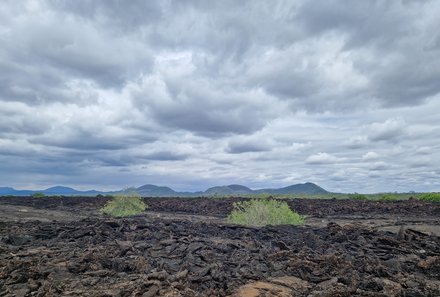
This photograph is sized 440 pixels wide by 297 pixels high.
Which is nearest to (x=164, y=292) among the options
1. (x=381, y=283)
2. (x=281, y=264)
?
(x=281, y=264)

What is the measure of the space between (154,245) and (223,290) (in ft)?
16.0

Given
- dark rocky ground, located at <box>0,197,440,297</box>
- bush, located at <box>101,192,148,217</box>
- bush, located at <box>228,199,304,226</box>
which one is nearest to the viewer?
dark rocky ground, located at <box>0,197,440,297</box>

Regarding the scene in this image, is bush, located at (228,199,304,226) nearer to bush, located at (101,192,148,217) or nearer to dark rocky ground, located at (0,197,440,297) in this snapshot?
dark rocky ground, located at (0,197,440,297)

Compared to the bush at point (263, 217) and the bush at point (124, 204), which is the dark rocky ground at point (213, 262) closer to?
the bush at point (263, 217)

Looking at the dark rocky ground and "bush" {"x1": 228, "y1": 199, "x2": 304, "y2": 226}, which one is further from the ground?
"bush" {"x1": 228, "y1": 199, "x2": 304, "y2": 226}

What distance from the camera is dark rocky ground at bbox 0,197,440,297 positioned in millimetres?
8195

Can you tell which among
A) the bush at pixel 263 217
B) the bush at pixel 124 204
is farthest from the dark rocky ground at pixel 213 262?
the bush at pixel 124 204

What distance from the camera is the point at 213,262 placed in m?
10.2

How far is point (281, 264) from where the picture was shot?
10234 mm

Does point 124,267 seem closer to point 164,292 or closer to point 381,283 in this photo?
point 164,292

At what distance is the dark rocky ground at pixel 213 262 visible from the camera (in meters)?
8.20

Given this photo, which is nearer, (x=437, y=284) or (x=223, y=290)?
(x=223, y=290)

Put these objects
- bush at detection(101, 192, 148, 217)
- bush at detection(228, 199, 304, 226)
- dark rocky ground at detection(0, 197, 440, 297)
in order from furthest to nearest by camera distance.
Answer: bush at detection(101, 192, 148, 217), bush at detection(228, 199, 304, 226), dark rocky ground at detection(0, 197, 440, 297)

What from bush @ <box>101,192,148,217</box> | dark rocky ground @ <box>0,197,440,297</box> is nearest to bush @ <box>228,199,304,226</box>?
dark rocky ground @ <box>0,197,440,297</box>
